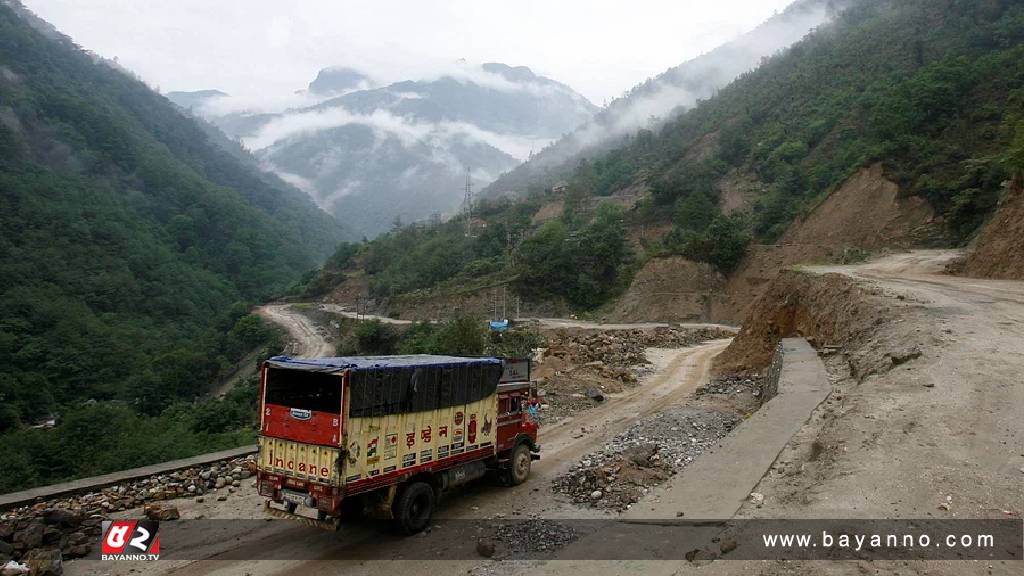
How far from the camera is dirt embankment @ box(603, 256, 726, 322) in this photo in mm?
42656

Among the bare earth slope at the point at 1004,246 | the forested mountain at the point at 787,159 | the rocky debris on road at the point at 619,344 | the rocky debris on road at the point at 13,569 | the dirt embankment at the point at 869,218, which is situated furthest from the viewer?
the forested mountain at the point at 787,159

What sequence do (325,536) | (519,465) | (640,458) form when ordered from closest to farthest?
1. (325,536)
2. (519,465)
3. (640,458)

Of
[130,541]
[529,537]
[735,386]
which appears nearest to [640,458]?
[529,537]

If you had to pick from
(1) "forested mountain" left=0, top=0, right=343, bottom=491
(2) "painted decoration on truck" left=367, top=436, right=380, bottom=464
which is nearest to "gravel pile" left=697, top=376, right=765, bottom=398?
(2) "painted decoration on truck" left=367, top=436, right=380, bottom=464

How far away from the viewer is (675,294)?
142ft

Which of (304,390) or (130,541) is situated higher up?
(304,390)

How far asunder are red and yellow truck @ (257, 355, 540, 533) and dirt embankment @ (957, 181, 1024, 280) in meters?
21.7

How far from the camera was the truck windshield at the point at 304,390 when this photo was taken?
23.9 ft

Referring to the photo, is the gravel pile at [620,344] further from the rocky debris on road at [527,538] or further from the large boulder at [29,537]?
the large boulder at [29,537]

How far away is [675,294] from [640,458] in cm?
3395

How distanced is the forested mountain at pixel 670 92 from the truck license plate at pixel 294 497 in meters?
107

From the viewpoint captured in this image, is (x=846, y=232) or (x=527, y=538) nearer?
(x=527, y=538)

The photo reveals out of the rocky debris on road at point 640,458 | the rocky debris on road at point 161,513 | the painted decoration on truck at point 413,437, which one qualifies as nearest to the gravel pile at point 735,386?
the rocky debris on road at point 640,458

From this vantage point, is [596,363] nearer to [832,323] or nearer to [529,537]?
[832,323]
